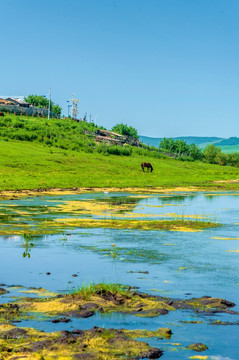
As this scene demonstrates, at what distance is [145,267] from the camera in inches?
632

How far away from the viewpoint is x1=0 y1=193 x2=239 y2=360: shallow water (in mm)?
Result: 10547

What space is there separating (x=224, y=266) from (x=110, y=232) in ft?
24.3

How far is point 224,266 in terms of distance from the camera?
54.0 feet

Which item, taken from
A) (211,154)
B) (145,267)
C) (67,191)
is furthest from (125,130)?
(145,267)

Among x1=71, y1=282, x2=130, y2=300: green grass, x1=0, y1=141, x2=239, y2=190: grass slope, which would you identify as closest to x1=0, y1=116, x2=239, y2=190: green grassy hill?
x1=0, y1=141, x2=239, y2=190: grass slope

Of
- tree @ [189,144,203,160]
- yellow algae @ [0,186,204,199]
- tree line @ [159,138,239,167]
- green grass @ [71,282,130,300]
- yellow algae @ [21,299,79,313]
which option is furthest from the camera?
tree @ [189,144,203,160]

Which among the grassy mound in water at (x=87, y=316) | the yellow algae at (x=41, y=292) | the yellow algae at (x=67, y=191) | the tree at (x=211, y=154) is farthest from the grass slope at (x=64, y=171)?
the tree at (x=211, y=154)

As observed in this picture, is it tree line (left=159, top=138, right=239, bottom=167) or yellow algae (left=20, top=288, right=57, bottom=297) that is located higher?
tree line (left=159, top=138, right=239, bottom=167)

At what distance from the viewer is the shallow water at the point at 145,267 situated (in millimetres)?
10547

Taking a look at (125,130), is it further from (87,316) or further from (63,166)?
(87,316)

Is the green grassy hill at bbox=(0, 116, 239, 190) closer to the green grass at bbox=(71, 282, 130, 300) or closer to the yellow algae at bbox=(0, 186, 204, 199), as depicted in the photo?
the yellow algae at bbox=(0, 186, 204, 199)

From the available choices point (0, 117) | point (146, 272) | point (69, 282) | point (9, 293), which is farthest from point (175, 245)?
point (0, 117)

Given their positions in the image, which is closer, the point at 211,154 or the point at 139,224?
the point at 139,224

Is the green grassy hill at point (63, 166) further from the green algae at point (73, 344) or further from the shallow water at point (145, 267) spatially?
the green algae at point (73, 344)
